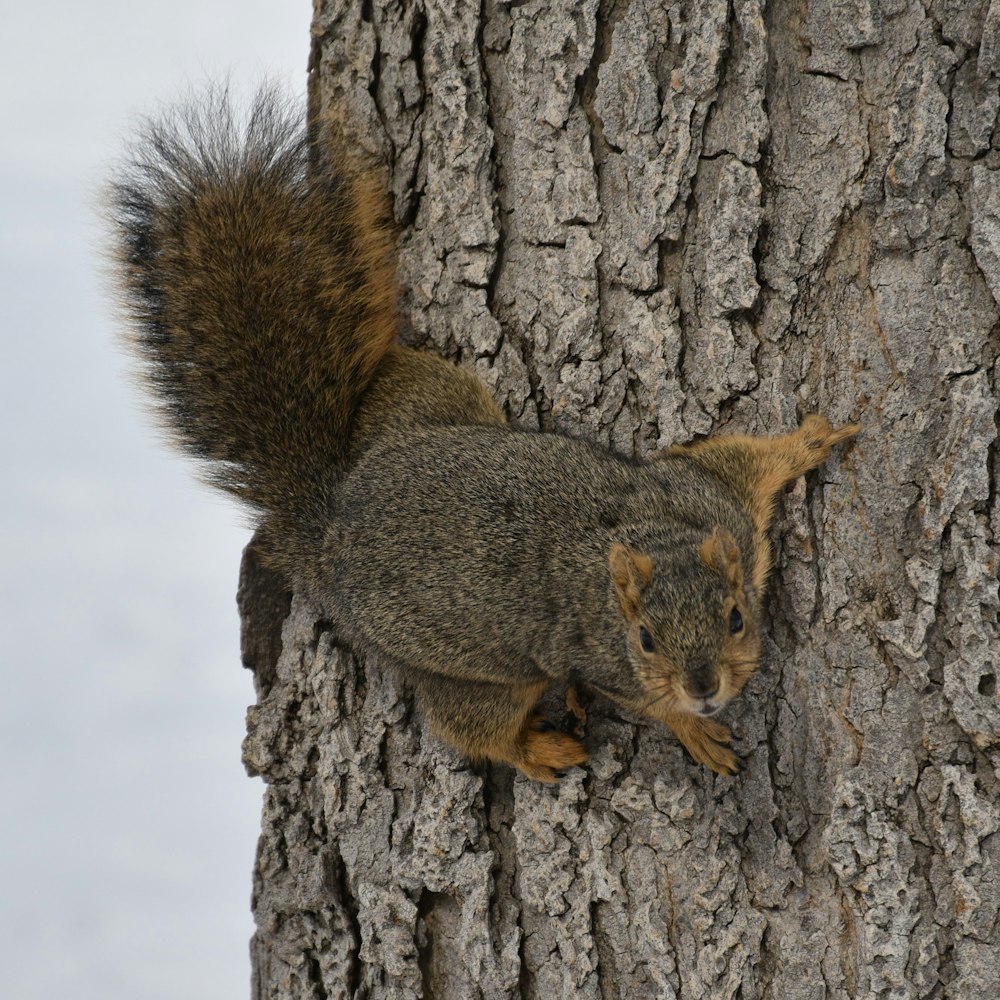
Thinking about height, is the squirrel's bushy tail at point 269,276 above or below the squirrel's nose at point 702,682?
above

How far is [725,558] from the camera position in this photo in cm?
167

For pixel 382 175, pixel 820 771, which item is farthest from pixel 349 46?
pixel 820 771

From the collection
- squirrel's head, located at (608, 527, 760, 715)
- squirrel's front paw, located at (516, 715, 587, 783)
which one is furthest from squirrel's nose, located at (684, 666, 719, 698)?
squirrel's front paw, located at (516, 715, 587, 783)

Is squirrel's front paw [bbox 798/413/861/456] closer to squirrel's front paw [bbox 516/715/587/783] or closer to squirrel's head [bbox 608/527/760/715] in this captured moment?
squirrel's head [bbox 608/527/760/715]

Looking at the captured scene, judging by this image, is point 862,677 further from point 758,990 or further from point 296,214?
point 296,214

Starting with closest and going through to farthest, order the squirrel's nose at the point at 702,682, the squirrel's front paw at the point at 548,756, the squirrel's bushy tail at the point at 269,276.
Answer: the squirrel's nose at the point at 702,682 < the squirrel's front paw at the point at 548,756 < the squirrel's bushy tail at the point at 269,276

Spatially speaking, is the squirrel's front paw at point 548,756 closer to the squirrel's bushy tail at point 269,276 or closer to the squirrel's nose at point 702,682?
the squirrel's nose at point 702,682

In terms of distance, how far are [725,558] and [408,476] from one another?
1.86 feet

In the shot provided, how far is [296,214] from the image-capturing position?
2.02 metres

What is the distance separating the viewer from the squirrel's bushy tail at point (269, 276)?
199 cm

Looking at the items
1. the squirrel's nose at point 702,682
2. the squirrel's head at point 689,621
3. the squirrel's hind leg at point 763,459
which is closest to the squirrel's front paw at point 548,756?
the squirrel's head at point 689,621

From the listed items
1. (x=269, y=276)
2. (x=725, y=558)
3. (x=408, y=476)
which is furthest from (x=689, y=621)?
(x=269, y=276)

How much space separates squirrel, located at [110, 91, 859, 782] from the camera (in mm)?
1713

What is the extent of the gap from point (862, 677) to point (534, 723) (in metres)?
0.56
